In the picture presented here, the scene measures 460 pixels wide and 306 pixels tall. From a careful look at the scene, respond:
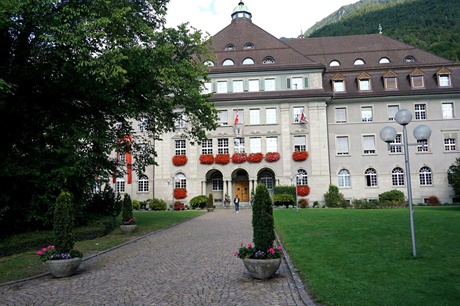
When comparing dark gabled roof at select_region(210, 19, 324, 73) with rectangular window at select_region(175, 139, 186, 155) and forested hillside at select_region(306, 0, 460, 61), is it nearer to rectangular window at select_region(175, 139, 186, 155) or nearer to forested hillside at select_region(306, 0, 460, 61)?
rectangular window at select_region(175, 139, 186, 155)

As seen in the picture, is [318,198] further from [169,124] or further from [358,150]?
[169,124]

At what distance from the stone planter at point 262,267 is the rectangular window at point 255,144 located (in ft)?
99.2

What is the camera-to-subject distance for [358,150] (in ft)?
126

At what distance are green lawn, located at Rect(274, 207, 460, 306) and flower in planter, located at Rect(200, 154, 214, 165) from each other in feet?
78.2

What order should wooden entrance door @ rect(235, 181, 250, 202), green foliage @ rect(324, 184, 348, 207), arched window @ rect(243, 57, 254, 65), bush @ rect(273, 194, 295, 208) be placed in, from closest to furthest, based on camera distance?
1. bush @ rect(273, 194, 295, 208)
2. green foliage @ rect(324, 184, 348, 207)
3. arched window @ rect(243, 57, 254, 65)
4. wooden entrance door @ rect(235, 181, 250, 202)

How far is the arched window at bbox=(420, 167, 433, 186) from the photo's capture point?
3744 cm

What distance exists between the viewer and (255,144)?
1518 inches

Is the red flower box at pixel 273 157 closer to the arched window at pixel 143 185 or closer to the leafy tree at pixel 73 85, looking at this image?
the arched window at pixel 143 185

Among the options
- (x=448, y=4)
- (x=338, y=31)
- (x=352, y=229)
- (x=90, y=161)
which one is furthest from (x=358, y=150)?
(x=448, y=4)

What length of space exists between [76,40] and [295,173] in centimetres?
2829

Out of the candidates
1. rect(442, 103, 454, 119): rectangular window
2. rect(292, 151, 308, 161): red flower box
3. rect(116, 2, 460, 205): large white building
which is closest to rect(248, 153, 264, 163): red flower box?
rect(116, 2, 460, 205): large white building

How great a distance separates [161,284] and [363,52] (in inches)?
1651

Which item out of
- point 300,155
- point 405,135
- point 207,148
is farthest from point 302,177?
point 405,135

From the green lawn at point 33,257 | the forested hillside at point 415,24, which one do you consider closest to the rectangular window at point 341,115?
the green lawn at point 33,257
